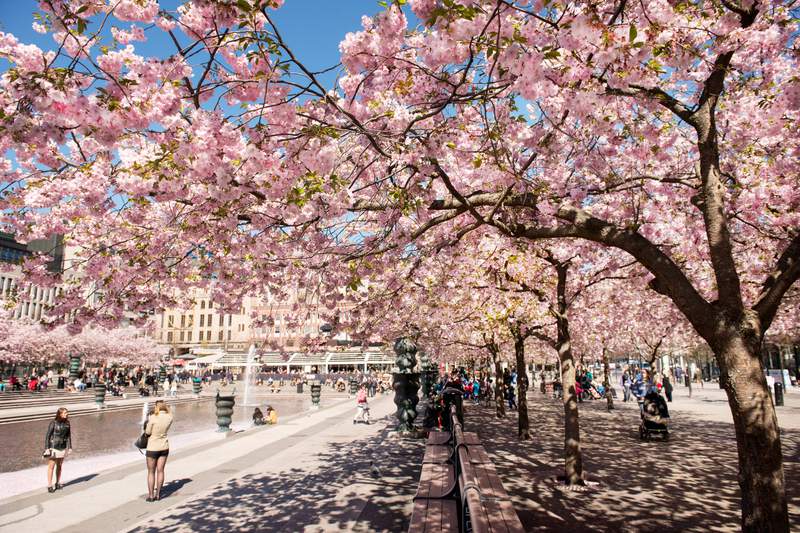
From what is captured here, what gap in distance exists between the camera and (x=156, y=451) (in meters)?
8.89

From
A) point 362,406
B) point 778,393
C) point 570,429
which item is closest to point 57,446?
point 570,429

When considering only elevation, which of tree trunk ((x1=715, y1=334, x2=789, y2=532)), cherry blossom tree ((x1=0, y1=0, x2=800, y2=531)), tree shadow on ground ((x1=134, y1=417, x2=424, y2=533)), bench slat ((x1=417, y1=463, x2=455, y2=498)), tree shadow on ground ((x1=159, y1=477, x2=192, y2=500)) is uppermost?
cherry blossom tree ((x1=0, y1=0, x2=800, y2=531))

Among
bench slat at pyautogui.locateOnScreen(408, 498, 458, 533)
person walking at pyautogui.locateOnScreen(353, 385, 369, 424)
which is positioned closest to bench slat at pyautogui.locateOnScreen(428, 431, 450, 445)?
bench slat at pyautogui.locateOnScreen(408, 498, 458, 533)

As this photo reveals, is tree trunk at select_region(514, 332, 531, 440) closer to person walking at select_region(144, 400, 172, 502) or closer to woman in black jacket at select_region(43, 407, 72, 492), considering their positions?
person walking at select_region(144, 400, 172, 502)

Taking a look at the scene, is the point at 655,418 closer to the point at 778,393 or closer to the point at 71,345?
the point at 778,393

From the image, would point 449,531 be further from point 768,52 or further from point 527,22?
point 768,52

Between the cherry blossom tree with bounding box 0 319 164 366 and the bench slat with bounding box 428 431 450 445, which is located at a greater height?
the cherry blossom tree with bounding box 0 319 164 366

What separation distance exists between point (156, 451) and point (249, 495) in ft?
6.11

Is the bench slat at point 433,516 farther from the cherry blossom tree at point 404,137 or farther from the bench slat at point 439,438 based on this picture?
the bench slat at point 439,438

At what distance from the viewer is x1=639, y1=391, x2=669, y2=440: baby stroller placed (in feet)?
48.1

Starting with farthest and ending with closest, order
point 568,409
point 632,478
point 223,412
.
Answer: point 223,412, point 632,478, point 568,409

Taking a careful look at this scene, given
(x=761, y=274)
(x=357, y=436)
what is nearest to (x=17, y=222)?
(x=357, y=436)

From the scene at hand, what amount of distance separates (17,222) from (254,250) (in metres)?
3.55

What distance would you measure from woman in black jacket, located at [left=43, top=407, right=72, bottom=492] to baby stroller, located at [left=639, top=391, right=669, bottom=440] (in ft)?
48.9
